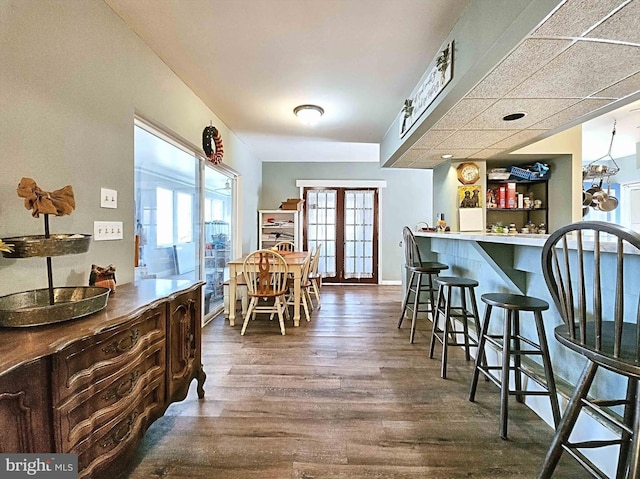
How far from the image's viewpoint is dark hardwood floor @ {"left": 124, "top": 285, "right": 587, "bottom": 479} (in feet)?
5.18

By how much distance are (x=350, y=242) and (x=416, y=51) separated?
180 inches

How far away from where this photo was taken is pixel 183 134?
308 cm

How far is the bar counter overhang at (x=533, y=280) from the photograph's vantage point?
1.56 m

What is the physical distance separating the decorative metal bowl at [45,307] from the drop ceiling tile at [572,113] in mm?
3067

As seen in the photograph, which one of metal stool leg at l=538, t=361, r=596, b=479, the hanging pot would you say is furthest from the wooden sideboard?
the hanging pot

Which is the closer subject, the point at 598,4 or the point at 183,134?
the point at 598,4

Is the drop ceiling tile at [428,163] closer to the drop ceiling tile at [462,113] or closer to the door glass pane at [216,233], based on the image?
the drop ceiling tile at [462,113]

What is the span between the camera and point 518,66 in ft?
5.70

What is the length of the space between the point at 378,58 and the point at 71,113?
2.09 m

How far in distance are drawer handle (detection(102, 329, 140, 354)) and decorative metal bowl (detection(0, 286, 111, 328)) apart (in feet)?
0.51

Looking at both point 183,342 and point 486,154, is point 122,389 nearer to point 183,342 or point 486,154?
point 183,342

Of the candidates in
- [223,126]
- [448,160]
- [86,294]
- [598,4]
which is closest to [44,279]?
[86,294]

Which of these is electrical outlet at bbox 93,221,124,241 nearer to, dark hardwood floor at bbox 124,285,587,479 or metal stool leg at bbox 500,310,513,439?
dark hardwood floor at bbox 124,285,587,479

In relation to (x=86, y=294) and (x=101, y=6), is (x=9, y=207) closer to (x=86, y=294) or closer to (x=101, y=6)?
(x=86, y=294)
